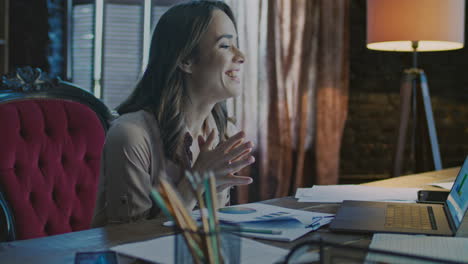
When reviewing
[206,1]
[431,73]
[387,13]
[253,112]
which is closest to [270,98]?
[253,112]

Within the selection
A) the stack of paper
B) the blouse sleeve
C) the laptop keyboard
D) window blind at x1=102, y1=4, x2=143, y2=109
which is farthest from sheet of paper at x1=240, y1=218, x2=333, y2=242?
window blind at x1=102, y1=4, x2=143, y2=109

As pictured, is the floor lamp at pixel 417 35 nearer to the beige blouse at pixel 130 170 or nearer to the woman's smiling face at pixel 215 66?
the woman's smiling face at pixel 215 66

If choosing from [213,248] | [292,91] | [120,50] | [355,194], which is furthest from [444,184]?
[120,50]

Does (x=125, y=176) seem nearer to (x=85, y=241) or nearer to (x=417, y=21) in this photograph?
(x=85, y=241)

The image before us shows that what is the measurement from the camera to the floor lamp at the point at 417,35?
9.19 feet

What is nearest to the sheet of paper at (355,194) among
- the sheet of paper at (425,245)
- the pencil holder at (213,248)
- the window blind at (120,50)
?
the sheet of paper at (425,245)

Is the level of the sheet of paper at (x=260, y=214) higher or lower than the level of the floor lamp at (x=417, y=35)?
lower

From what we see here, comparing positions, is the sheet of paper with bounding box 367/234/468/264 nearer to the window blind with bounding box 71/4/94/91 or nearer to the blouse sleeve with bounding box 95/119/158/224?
the blouse sleeve with bounding box 95/119/158/224

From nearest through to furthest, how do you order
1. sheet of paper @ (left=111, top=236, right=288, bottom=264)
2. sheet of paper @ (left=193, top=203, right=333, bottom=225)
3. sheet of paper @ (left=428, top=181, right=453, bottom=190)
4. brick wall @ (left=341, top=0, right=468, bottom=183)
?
sheet of paper @ (left=111, top=236, right=288, bottom=264) → sheet of paper @ (left=193, top=203, right=333, bottom=225) → sheet of paper @ (left=428, top=181, right=453, bottom=190) → brick wall @ (left=341, top=0, right=468, bottom=183)

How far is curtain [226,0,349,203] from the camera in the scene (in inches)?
123

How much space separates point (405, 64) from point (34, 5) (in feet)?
7.74

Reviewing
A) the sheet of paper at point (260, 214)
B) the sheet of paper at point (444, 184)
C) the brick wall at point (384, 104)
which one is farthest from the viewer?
the brick wall at point (384, 104)

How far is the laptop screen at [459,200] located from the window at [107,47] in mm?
1949

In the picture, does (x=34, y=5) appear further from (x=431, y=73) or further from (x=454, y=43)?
(x=431, y=73)
